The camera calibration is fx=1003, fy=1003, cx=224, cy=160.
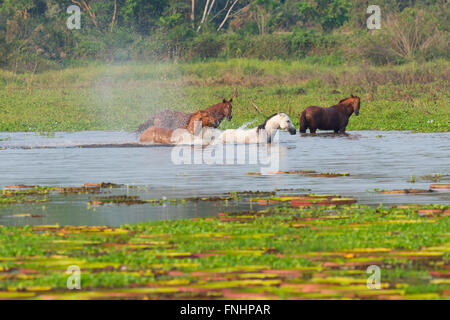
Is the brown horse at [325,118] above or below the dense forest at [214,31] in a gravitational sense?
below

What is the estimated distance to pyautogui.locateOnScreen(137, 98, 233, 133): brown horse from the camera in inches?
987

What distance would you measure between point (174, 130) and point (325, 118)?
17.1 ft

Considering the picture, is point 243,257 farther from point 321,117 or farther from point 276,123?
point 321,117

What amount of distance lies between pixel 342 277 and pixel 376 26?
46.0 metres

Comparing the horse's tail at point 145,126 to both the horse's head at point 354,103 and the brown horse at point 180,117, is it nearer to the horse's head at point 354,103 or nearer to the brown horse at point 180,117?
the brown horse at point 180,117

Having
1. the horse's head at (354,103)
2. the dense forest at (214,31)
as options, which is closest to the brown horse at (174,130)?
the horse's head at (354,103)

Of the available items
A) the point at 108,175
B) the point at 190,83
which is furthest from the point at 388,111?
the point at 108,175

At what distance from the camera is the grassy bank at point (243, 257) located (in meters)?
7.57

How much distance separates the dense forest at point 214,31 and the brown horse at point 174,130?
22.9 metres

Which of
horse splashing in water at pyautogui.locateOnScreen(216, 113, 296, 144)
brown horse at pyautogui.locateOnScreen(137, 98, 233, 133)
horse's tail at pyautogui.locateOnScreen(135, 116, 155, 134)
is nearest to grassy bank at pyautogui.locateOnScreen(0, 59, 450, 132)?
horse's tail at pyautogui.locateOnScreen(135, 116, 155, 134)

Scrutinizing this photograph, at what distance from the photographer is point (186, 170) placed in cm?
1759

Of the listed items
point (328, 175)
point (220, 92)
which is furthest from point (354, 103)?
point (328, 175)
